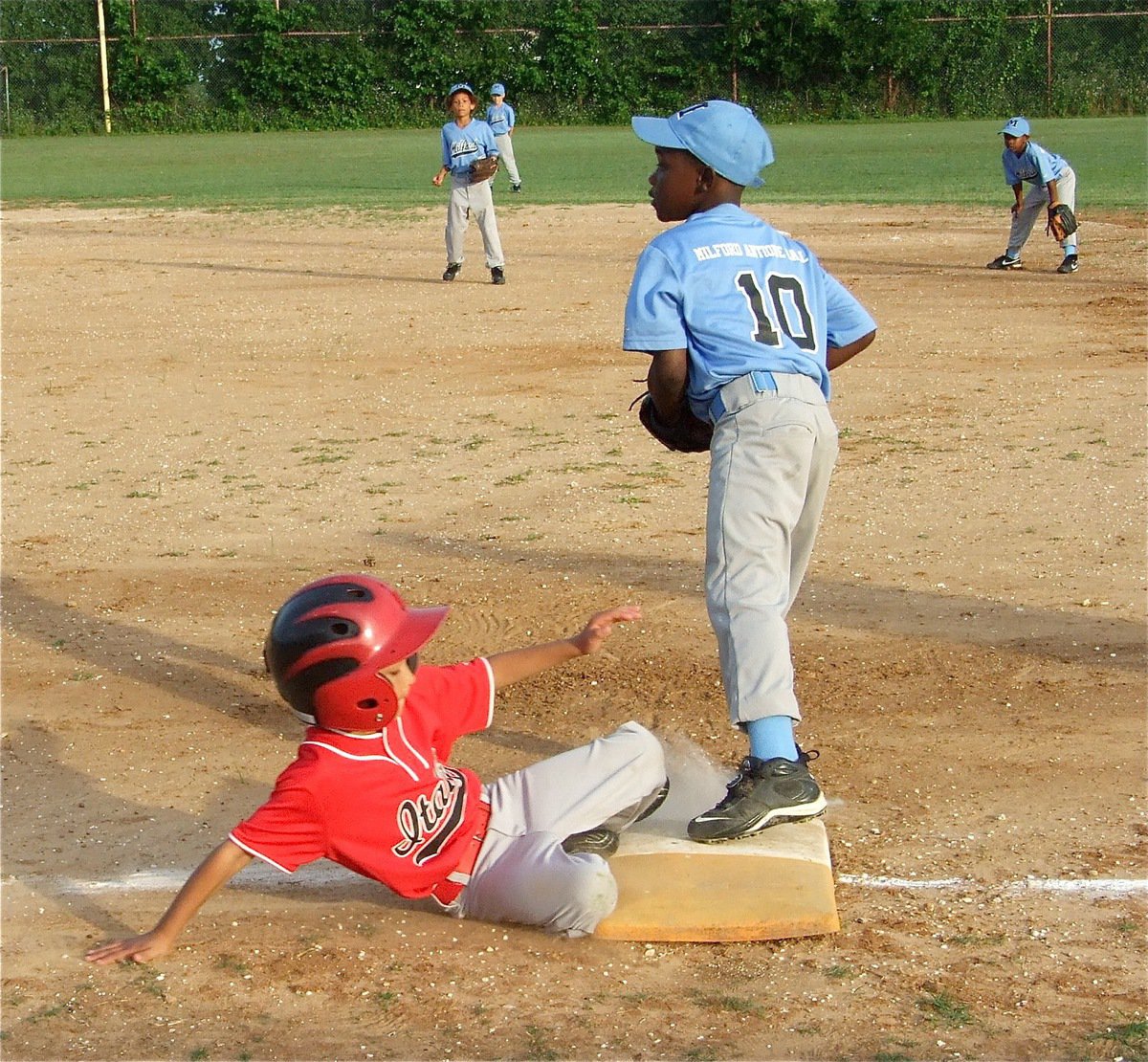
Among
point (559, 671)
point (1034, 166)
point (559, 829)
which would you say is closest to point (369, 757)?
point (559, 829)

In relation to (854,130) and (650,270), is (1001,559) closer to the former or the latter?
(650,270)

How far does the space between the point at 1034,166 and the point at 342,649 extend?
13.2 meters

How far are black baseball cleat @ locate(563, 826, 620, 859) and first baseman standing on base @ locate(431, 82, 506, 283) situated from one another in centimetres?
1124

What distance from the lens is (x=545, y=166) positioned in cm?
2905

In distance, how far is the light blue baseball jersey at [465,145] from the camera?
14664 mm

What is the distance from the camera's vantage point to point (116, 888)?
3922 millimetres

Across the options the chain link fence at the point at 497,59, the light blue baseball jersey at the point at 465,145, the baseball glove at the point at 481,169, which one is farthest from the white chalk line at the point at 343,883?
the chain link fence at the point at 497,59

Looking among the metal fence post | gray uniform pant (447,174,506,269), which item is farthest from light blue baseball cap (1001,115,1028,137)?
the metal fence post

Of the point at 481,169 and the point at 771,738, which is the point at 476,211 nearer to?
the point at 481,169

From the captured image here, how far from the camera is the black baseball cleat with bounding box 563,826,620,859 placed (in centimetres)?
381

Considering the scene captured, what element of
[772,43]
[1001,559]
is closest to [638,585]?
[1001,559]

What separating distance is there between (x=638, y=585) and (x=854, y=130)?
32728 millimetres

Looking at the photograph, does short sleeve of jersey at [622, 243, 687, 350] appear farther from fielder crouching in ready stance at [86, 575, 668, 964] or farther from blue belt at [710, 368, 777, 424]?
fielder crouching in ready stance at [86, 575, 668, 964]

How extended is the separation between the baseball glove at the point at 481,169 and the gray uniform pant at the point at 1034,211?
4930mm
